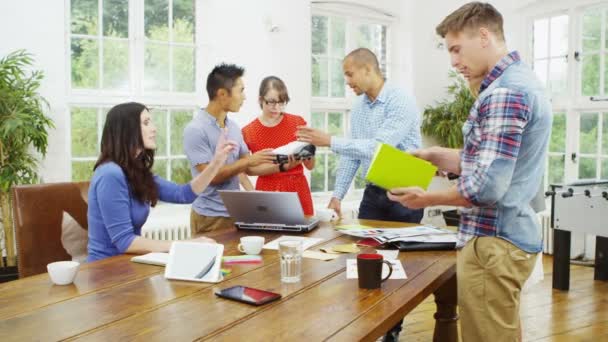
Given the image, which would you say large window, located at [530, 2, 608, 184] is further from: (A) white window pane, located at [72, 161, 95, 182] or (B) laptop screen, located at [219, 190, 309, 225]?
(A) white window pane, located at [72, 161, 95, 182]

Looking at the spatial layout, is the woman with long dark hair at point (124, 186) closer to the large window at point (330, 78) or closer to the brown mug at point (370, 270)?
the brown mug at point (370, 270)

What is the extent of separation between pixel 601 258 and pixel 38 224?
4134 mm

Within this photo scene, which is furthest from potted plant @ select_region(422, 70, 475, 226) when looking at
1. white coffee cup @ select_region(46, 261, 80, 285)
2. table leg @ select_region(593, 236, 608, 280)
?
white coffee cup @ select_region(46, 261, 80, 285)

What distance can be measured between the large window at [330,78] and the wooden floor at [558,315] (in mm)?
2069

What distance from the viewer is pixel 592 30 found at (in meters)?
5.50

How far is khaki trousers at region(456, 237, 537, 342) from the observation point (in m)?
1.74

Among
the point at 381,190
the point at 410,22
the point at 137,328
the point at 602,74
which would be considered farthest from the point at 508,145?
the point at 410,22

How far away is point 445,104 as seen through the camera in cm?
616

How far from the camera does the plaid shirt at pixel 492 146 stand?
5.37 ft

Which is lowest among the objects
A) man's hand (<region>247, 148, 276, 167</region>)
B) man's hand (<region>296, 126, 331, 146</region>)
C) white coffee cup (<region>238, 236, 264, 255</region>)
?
white coffee cup (<region>238, 236, 264, 255</region>)

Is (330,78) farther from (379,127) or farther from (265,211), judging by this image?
(265,211)

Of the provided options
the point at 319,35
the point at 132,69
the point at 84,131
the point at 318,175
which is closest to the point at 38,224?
the point at 84,131

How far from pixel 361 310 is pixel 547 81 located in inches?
197

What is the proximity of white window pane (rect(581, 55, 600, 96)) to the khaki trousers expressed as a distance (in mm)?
4349
